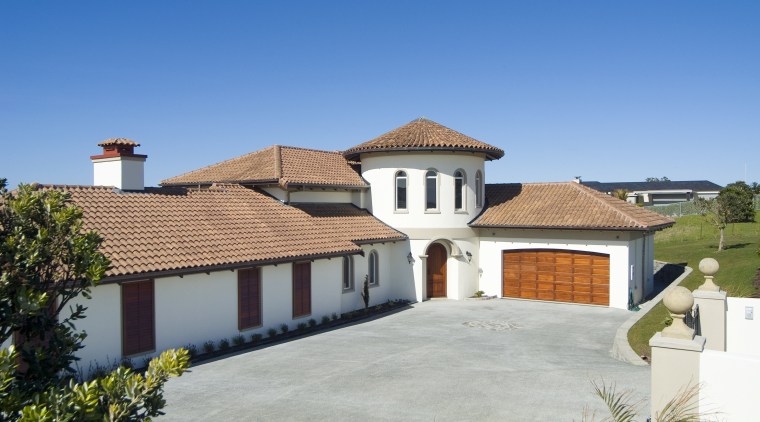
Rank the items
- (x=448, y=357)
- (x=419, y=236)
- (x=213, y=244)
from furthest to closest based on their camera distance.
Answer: (x=419, y=236)
(x=213, y=244)
(x=448, y=357)

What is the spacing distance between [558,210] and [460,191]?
13.8ft

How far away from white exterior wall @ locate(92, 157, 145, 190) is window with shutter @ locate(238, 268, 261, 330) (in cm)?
488

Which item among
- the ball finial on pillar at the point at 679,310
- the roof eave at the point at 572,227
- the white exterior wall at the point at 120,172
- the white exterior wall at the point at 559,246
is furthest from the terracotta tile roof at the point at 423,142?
the ball finial on pillar at the point at 679,310

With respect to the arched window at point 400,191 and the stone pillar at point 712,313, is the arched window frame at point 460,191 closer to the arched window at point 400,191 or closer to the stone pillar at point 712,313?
the arched window at point 400,191

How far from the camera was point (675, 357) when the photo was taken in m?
7.54

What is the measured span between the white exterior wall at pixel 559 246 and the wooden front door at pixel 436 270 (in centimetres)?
176

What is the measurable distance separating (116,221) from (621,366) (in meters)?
13.6

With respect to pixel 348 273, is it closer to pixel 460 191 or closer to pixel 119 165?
pixel 460 191

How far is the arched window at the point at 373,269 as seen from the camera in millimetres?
24281

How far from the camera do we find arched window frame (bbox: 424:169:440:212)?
82.9 ft

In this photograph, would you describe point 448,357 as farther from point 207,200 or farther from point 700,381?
point 207,200

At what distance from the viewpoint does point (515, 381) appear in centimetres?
1312

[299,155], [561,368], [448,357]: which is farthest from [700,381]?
[299,155]

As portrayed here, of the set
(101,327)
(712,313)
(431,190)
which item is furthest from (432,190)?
(101,327)
